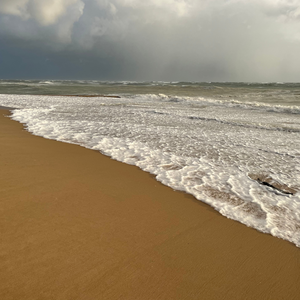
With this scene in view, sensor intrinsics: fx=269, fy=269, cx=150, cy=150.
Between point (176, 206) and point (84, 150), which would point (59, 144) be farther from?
point (176, 206)

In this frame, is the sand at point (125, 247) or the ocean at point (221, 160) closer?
the sand at point (125, 247)

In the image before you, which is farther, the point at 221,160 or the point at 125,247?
the point at 221,160

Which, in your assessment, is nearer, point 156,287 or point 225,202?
point 156,287

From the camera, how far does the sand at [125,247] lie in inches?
97.0

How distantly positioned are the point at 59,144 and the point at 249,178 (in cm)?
507

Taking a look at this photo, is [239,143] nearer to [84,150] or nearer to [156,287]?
[84,150]

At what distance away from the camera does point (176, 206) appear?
13.6ft

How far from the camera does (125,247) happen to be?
303cm

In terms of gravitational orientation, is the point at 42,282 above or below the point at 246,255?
above

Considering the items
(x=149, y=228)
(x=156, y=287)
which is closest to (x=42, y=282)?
(x=156, y=287)

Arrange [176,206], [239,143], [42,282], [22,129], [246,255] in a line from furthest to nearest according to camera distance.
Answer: [22,129] < [239,143] < [176,206] < [246,255] < [42,282]

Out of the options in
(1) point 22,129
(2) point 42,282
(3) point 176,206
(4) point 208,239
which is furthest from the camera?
(1) point 22,129

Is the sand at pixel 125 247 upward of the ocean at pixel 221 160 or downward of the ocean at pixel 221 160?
upward

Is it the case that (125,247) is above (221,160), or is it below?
above
